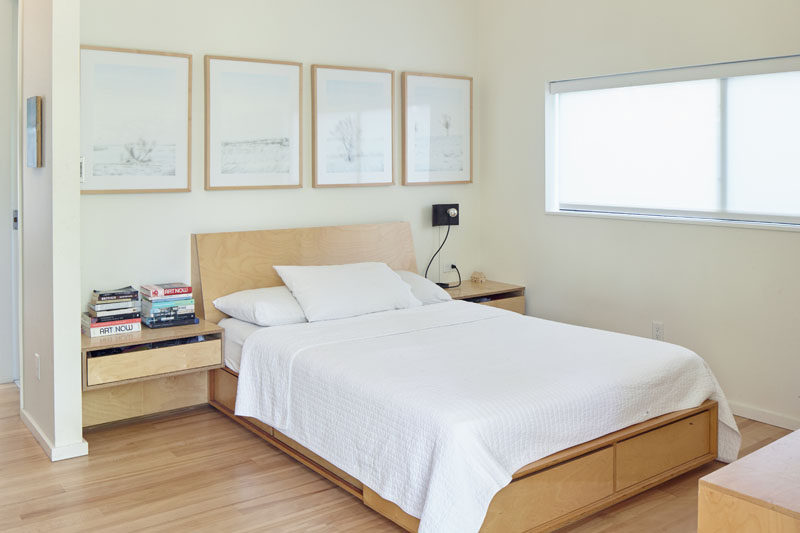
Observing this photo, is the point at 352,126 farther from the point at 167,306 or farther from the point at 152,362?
the point at 152,362

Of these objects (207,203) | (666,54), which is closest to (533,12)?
(666,54)

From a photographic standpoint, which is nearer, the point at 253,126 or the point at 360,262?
the point at 253,126

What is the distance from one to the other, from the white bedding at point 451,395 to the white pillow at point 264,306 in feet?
0.38

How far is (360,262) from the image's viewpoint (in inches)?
183

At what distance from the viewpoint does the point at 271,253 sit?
14.2ft

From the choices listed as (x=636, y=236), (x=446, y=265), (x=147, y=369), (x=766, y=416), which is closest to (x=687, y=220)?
(x=636, y=236)

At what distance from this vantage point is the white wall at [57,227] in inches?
128

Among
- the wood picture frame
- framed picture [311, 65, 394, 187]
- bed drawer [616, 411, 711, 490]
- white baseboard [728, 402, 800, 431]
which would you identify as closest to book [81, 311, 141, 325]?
the wood picture frame

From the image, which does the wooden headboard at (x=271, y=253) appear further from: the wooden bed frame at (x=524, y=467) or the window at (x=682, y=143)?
the window at (x=682, y=143)

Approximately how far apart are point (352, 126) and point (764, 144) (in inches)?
89.0

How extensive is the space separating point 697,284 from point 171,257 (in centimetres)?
278

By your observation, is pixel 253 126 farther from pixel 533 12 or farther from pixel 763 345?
pixel 763 345

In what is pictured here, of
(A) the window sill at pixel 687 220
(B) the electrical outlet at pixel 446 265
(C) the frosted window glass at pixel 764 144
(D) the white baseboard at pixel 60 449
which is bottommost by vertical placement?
(D) the white baseboard at pixel 60 449

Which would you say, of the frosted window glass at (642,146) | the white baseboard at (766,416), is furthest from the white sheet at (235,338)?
the white baseboard at (766,416)
